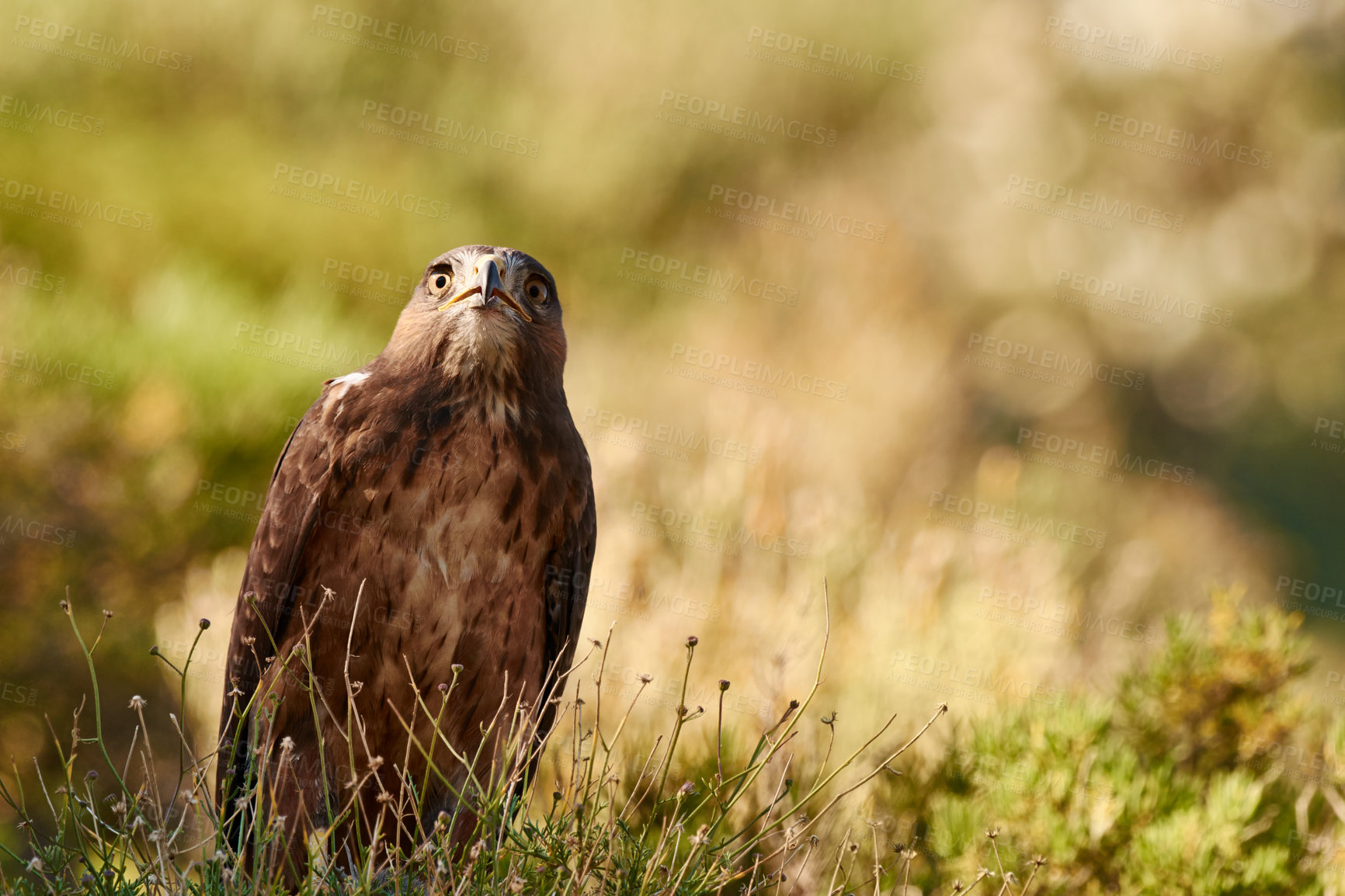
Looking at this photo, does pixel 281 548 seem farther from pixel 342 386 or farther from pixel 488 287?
pixel 488 287

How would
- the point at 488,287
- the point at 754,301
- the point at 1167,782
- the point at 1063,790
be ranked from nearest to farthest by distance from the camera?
the point at 488,287 < the point at 1063,790 < the point at 1167,782 < the point at 754,301

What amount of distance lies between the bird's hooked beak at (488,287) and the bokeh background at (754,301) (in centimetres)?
138

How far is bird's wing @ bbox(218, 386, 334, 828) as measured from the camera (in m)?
2.67

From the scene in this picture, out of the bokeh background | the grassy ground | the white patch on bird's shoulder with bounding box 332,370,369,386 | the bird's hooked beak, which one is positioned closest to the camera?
the bird's hooked beak

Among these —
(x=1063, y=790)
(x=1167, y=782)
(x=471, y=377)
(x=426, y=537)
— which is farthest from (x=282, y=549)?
(x=1167, y=782)

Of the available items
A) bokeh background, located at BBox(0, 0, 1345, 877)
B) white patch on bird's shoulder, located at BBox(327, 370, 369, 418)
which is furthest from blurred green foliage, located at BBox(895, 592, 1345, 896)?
white patch on bird's shoulder, located at BBox(327, 370, 369, 418)

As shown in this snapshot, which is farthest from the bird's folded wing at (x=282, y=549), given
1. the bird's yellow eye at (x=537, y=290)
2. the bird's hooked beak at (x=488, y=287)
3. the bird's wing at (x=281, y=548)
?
the bird's yellow eye at (x=537, y=290)

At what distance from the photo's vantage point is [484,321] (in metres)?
2.72

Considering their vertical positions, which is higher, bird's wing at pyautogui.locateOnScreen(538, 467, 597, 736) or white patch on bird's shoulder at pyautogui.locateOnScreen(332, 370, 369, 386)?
white patch on bird's shoulder at pyautogui.locateOnScreen(332, 370, 369, 386)

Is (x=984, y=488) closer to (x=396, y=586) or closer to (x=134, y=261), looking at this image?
(x=396, y=586)

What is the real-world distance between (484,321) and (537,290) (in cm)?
21

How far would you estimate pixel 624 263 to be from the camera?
28.4ft

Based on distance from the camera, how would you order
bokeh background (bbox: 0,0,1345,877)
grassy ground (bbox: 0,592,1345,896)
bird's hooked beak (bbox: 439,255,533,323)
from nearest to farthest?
1. bird's hooked beak (bbox: 439,255,533,323)
2. grassy ground (bbox: 0,592,1345,896)
3. bokeh background (bbox: 0,0,1345,877)

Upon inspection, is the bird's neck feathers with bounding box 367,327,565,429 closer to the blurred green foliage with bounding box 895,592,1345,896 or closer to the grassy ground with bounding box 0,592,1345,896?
the grassy ground with bounding box 0,592,1345,896
